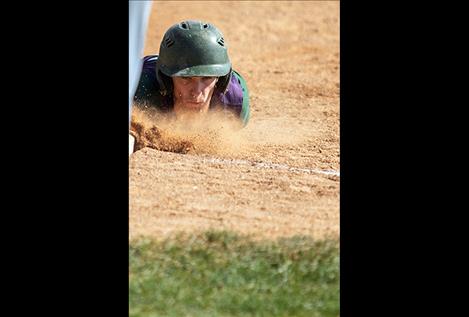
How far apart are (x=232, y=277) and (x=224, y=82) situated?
170 cm

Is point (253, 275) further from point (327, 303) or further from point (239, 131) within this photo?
point (239, 131)

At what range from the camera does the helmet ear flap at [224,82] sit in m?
6.34

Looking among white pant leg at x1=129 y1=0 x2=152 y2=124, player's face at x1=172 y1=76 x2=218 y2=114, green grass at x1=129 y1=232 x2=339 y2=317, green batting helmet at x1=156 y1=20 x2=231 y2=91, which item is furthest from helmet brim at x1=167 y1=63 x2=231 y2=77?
green grass at x1=129 y1=232 x2=339 y2=317

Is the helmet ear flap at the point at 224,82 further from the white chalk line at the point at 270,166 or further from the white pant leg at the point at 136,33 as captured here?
the white pant leg at the point at 136,33

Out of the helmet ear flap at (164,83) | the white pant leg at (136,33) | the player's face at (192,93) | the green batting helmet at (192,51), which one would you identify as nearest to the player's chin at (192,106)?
the player's face at (192,93)

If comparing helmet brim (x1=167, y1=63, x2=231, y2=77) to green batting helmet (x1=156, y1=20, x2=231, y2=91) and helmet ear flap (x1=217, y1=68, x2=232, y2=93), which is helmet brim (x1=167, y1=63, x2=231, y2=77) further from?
helmet ear flap (x1=217, y1=68, x2=232, y2=93)

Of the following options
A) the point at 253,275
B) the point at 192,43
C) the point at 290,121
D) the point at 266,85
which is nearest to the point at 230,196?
the point at 253,275

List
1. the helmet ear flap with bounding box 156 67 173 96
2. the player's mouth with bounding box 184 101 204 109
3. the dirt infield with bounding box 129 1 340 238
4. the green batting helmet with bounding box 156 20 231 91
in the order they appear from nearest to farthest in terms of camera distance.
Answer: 1. the dirt infield with bounding box 129 1 340 238
2. the green batting helmet with bounding box 156 20 231 91
3. the helmet ear flap with bounding box 156 67 173 96
4. the player's mouth with bounding box 184 101 204 109

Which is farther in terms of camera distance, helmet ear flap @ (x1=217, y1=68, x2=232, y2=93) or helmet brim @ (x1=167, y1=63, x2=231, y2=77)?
Result: helmet ear flap @ (x1=217, y1=68, x2=232, y2=93)

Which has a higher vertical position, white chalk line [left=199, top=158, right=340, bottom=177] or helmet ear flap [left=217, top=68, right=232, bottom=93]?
helmet ear flap [left=217, top=68, right=232, bottom=93]

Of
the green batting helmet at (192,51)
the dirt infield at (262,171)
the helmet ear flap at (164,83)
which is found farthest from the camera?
the helmet ear flap at (164,83)

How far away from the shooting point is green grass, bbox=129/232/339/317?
16.2ft

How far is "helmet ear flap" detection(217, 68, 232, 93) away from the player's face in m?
0.05

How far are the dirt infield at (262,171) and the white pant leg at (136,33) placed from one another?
1.98 feet
